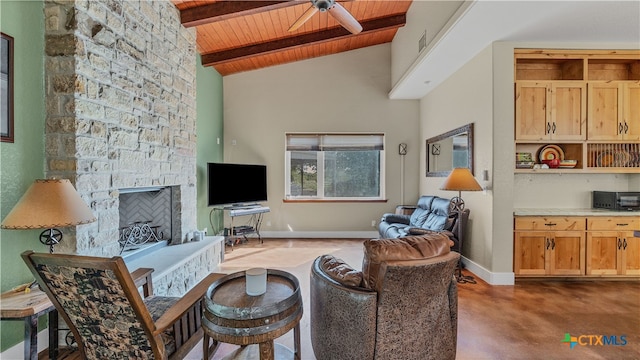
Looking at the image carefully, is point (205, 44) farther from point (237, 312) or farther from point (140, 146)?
point (237, 312)

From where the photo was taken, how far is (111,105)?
236cm

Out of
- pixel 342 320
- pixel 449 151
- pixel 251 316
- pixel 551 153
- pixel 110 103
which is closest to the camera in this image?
pixel 251 316

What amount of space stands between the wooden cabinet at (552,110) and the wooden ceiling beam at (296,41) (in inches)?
93.2

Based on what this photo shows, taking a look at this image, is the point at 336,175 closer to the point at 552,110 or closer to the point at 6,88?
the point at 552,110

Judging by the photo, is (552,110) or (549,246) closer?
(549,246)

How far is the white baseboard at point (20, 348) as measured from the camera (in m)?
1.77

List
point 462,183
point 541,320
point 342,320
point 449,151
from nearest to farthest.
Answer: point 342,320 → point 541,320 → point 462,183 → point 449,151

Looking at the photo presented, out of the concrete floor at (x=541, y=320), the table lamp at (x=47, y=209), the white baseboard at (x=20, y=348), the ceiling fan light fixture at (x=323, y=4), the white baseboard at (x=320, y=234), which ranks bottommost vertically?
the concrete floor at (x=541, y=320)

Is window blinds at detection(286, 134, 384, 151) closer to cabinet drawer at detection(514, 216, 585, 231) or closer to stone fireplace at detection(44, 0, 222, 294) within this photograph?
stone fireplace at detection(44, 0, 222, 294)

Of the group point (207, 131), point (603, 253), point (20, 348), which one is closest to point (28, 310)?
point (20, 348)

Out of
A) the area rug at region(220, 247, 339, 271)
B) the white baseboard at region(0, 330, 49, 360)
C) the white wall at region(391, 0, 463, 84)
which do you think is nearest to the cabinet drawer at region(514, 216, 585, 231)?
the white wall at region(391, 0, 463, 84)

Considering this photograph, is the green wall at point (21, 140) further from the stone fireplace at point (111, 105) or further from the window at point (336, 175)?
the window at point (336, 175)

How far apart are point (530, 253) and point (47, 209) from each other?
4.40 metres

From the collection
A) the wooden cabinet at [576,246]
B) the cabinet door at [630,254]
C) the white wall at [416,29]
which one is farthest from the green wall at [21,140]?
the cabinet door at [630,254]
